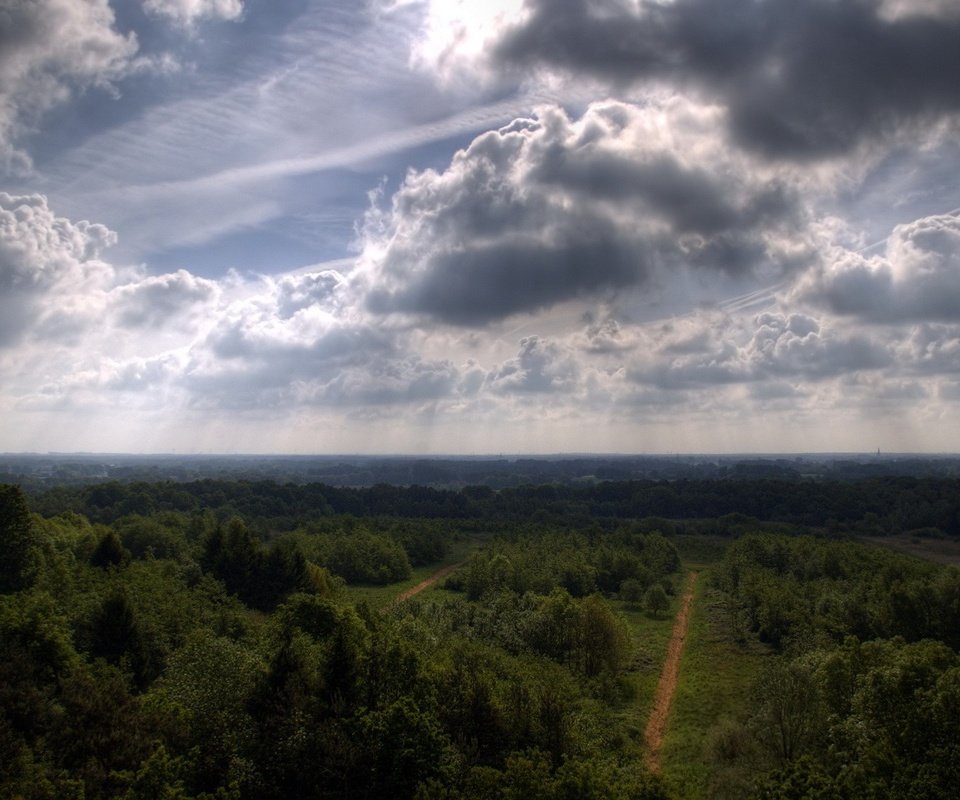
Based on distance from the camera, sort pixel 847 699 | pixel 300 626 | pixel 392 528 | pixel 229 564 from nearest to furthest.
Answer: pixel 847 699 < pixel 300 626 < pixel 229 564 < pixel 392 528

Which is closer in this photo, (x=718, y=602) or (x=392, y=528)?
(x=718, y=602)

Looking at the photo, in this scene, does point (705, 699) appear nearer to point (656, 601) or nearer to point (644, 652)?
point (644, 652)

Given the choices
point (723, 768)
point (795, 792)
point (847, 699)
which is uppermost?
point (795, 792)

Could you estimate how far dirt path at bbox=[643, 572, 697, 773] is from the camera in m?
41.0

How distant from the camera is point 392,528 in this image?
441 ft

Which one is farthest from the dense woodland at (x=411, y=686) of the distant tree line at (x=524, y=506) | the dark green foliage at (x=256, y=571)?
the distant tree line at (x=524, y=506)

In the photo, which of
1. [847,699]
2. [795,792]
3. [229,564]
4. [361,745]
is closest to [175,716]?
[361,745]

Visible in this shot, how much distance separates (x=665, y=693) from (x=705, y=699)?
11.1ft

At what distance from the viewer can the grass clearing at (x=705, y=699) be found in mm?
30625

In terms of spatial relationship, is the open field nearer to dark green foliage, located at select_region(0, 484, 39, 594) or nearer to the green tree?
the green tree

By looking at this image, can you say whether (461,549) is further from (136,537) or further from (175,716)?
(175,716)

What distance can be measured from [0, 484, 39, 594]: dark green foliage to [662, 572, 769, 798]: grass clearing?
167 ft

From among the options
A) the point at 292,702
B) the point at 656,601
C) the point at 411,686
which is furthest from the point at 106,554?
the point at 656,601

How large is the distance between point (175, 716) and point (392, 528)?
109790mm
